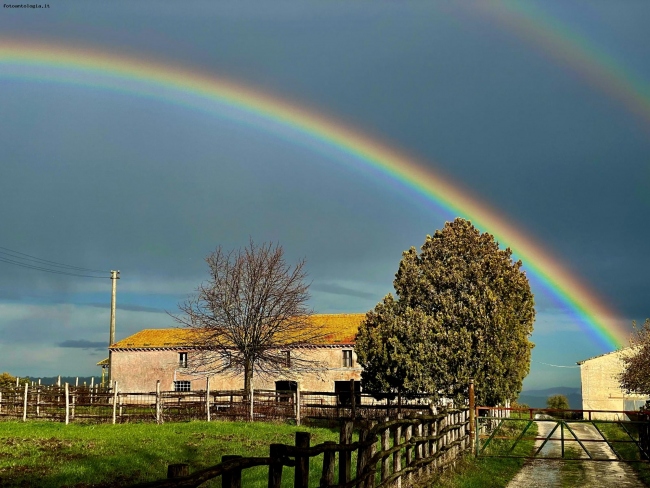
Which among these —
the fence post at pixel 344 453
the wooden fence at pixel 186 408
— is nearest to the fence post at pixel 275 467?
the fence post at pixel 344 453

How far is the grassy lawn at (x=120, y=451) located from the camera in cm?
1331

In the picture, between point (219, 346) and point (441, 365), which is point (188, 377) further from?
point (441, 365)

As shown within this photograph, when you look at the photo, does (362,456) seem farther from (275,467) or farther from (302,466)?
(275,467)

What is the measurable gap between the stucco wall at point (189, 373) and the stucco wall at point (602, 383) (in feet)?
98.2

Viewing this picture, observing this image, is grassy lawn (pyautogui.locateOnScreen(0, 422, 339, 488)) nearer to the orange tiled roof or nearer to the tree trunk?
the tree trunk

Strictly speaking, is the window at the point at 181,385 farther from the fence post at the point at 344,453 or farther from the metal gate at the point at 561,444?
the fence post at the point at 344,453

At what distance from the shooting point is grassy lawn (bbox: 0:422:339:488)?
13.3m

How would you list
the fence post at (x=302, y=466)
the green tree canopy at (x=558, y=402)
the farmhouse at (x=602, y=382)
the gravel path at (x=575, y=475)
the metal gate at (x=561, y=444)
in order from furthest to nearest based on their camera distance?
the green tree canopy at (x=558, y=402)
the farmhouse at (x=602, y=382)
the metal gate at (x=561, y=444)
the gravel path at (x=575, y=475)
the fence post at (x=302, y=466)

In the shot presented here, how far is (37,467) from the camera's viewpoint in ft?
45.8

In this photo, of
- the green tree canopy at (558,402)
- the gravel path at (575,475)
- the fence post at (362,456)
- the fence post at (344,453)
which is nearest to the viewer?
the fence post at (344,453)

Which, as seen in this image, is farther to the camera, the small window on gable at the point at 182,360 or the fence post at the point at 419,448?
the small window on gable at the point at 182,360

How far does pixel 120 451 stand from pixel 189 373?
117 feet

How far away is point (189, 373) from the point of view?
170 feet

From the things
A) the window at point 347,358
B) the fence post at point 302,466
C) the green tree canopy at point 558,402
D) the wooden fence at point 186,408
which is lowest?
the green tree canopy at point 558,402
